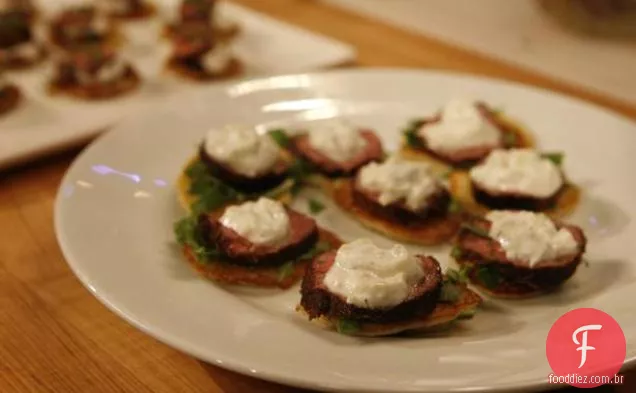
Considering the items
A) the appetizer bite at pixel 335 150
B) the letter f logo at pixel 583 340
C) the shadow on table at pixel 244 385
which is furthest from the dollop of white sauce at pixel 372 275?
the appetizer bite at pixel 335 150

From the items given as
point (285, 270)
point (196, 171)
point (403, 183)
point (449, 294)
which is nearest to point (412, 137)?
point (403, 183)

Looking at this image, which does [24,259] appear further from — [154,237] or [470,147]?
[470,147]

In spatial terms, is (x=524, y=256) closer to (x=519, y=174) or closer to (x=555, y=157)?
(x=519, y=174)

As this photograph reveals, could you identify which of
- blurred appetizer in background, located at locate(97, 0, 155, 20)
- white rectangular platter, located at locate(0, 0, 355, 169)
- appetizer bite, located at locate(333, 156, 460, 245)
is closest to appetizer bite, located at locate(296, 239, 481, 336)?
appetizer bite, located at locate(333, 156, 460, 245)

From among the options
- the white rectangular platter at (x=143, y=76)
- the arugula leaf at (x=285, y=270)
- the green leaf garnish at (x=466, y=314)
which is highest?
the green leaf garnish at (x=466, y=314)

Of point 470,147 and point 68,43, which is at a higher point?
point 470,147

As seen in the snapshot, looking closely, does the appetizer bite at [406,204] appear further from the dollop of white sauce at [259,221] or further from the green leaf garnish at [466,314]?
the green leaf garnish at [466,314]

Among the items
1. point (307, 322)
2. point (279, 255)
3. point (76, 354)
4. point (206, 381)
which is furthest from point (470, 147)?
point (76, 354)
